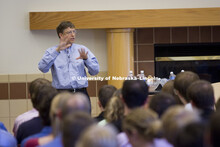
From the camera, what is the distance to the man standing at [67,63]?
4.43m

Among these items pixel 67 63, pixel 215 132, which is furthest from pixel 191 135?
pixel 67 63

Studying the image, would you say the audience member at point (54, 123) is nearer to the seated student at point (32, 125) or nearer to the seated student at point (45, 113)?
the seated student at point (45, 113)

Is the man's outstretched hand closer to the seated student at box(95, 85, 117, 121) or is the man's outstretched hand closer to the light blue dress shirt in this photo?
the light blue dress shirt

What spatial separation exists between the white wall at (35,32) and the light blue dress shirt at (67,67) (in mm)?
1549

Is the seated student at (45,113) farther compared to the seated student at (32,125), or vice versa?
the seated student at (32,125)

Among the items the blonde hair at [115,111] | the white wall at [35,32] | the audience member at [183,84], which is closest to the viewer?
the blonde hair at [115,111]

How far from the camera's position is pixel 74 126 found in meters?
1.68

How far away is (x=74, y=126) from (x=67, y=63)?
2.88 metres

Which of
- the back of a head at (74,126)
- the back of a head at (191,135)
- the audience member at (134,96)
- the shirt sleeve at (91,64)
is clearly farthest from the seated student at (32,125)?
the shirt sleeve at (91,64)

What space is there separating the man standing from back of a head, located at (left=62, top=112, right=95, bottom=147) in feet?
8.80

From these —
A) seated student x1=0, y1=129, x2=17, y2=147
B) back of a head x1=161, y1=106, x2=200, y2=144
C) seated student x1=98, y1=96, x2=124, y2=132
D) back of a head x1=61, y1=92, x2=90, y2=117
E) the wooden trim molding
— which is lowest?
seated student x1=0, y1=129, x2=17, y2=147

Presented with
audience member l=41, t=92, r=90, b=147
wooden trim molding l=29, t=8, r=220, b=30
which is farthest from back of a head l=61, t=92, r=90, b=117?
wooden trim molding l=29, t=8, r=220, b=30

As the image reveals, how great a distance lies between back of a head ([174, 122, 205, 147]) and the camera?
162 cm

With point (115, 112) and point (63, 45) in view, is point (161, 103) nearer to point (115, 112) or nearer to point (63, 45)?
point (115, 112)
